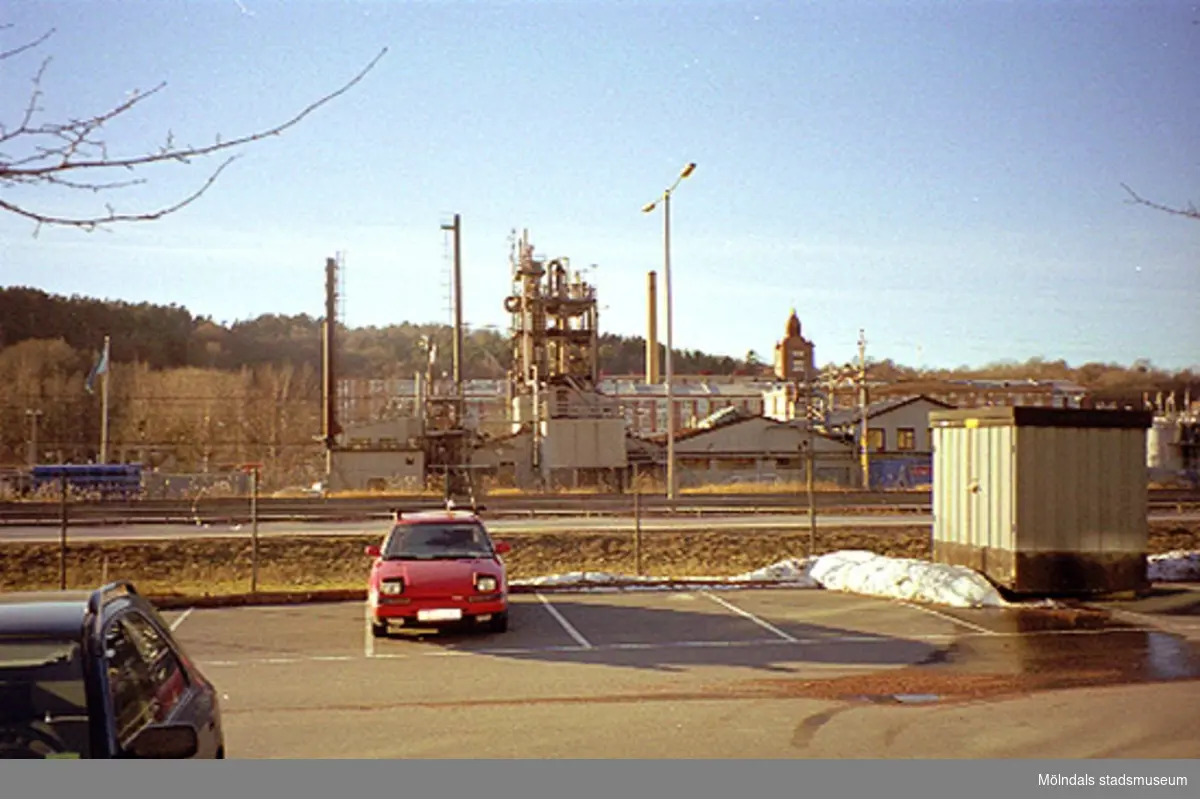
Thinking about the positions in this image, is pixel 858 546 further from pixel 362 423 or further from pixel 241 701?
pixel 362 423

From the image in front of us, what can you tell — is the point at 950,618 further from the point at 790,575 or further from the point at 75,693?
the point at 75,693

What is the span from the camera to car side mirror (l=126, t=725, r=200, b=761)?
475 cm

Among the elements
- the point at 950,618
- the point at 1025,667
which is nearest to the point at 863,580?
the point at 950,618

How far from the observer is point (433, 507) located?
3503cm

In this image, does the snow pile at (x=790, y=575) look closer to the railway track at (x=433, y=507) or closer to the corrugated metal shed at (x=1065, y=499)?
the corrugated metal shed at (x=1065, y=499)

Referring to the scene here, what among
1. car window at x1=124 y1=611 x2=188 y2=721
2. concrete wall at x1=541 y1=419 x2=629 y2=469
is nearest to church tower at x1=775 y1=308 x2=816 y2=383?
concrete wall at x1=541 y1=419 x2=629 y2=469

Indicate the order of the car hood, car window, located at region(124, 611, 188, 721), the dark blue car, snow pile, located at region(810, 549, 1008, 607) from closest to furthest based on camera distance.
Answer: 1. the dark blue car
2. car window, located at region(124, 611, 188, 721)
3. the car hood
4. snow pile, located at region(810, 549, 1008, 607)

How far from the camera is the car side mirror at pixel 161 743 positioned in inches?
187

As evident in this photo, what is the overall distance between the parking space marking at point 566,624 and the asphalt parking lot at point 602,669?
0.04 meters

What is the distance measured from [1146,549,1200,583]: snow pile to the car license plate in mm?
11264

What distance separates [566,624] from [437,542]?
6.67 feet

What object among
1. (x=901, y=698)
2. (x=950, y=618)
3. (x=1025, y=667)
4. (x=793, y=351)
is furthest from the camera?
(x=793, y=351)

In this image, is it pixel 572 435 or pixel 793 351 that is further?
pixel 793 351

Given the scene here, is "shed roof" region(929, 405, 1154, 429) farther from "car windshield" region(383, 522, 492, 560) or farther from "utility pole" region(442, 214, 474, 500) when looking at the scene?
"utility pole" region(442, 214, 474, 500)
